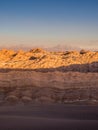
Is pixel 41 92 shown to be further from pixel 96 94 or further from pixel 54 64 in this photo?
pixel 54 64

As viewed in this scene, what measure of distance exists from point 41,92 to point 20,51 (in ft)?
72.2

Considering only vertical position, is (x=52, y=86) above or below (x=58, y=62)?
below

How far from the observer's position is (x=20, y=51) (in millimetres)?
38438

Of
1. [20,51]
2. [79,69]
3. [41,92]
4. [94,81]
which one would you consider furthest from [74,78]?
[20,51]

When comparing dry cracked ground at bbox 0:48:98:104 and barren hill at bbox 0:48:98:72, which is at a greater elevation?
barren hill at bbox 0:48:98:72

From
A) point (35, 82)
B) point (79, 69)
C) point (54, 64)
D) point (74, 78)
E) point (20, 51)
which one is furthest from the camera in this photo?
point (20, 51)

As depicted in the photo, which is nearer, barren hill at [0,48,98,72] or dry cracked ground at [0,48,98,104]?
dry cracked ground at [0,48,98,104]

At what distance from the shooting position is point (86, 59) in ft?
104

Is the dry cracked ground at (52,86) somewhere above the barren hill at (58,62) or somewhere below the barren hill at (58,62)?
below

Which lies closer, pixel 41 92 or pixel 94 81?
pixel 41 92

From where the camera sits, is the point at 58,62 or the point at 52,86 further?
the point at 58,62

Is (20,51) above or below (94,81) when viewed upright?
Answer: above

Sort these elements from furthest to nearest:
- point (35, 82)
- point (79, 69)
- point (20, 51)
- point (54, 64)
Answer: point (20, 51) → point (54, 64) → point (79, 69) → point (35, 82)

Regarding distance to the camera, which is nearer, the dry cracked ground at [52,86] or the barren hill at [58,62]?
the dry cracked ground at [52,86]
